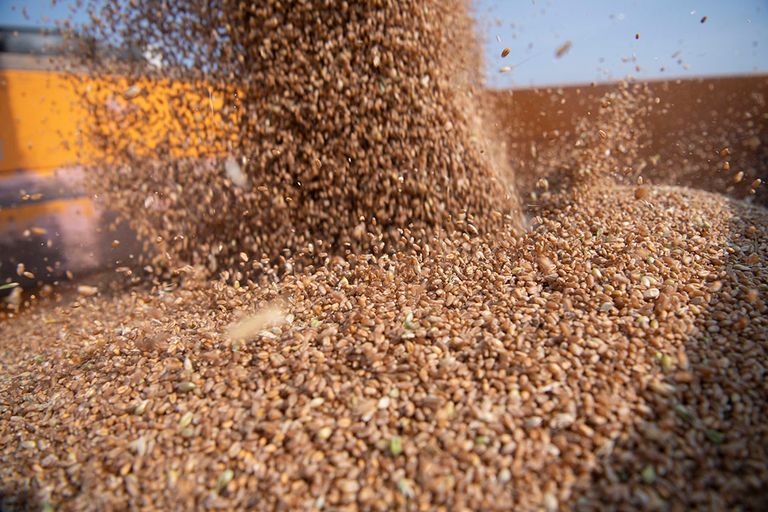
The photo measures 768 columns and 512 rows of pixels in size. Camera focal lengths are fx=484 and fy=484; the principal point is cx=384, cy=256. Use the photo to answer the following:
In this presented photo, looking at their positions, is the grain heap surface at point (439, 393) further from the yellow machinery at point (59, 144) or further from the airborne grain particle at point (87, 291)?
the yellow machinery at point (59, 144)

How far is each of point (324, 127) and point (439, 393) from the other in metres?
1.31

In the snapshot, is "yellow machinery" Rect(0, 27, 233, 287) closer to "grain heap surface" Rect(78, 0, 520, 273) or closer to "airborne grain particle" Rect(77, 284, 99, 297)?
"grain heap surface" Rect(78, 0, 520, 273)

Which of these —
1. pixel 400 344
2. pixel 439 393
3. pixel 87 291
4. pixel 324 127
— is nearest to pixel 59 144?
pixel 87 291

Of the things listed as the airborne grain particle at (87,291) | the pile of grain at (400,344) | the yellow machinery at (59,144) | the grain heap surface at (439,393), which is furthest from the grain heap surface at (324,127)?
the airborne grain particle at (87,291)

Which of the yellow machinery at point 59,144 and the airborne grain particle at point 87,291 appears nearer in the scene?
the airborne grain particle at point 87,291

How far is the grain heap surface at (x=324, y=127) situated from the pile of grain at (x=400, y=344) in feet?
0.04

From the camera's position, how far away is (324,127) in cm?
208

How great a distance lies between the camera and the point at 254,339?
1.53m

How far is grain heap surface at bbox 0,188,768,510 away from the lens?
1042 mm

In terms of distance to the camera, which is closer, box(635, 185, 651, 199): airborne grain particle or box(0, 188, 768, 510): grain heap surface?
box(0, 188, 768, 510): grain heap surface

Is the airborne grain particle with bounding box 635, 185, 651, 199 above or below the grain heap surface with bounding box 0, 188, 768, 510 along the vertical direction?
above

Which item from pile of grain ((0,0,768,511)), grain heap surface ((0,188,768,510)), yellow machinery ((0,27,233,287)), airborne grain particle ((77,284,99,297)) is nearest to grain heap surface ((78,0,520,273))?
pile of grain ((0,0,768,511))

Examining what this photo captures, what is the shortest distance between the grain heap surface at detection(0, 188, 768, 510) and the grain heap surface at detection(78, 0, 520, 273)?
377 mm

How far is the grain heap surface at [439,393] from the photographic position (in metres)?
1.04
